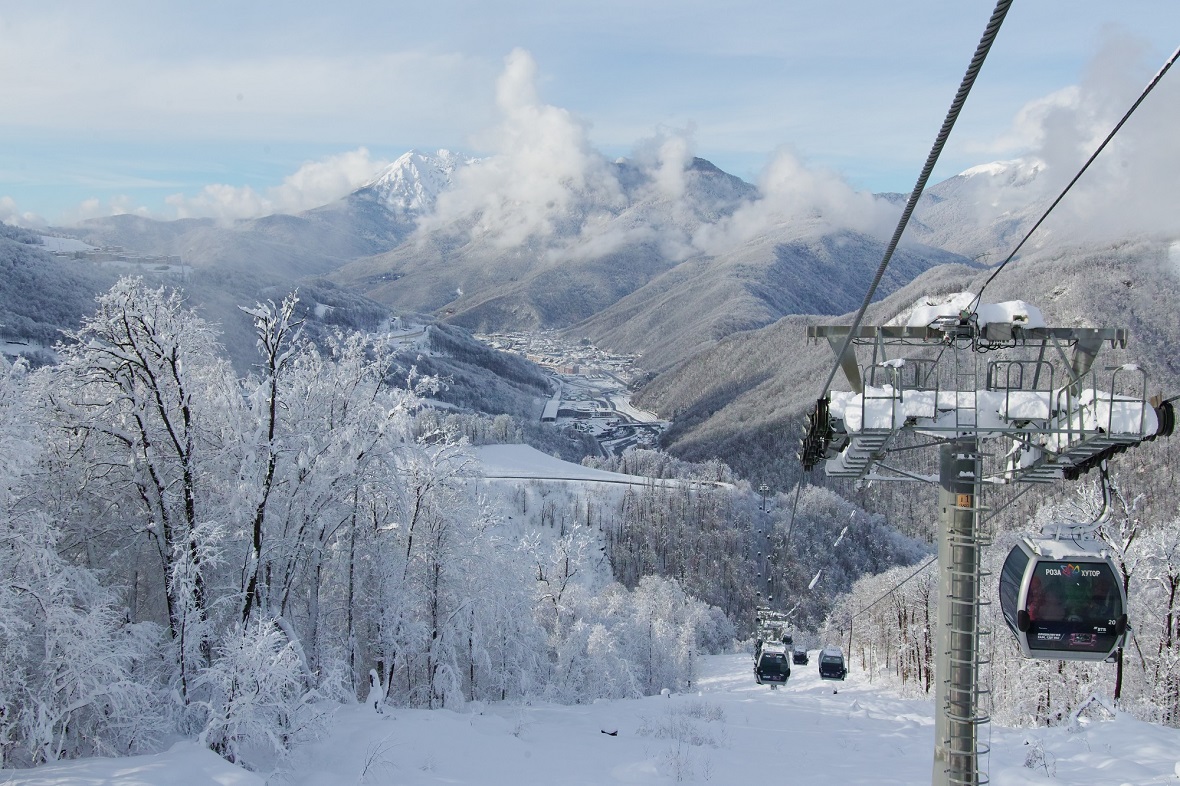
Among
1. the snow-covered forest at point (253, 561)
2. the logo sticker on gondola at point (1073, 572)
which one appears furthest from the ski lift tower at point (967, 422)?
the snow-covered forest at point (253, 561)

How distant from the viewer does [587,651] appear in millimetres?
45375

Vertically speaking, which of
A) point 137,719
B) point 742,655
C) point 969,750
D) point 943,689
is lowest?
point 742,655

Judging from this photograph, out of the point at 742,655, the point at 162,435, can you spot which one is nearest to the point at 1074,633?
the point at 162,435

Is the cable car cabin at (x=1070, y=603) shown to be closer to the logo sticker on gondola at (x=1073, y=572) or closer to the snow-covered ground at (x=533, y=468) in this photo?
the logo sticker on gondola at (x=1073, y=572)

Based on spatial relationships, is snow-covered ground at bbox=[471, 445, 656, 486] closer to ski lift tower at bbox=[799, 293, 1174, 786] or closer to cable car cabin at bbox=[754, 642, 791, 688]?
cable car cabin at bbox=[754, 642, 791, 688]

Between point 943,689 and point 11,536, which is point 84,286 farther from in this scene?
point 943,689

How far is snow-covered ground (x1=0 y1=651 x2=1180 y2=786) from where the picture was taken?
13.4 metres

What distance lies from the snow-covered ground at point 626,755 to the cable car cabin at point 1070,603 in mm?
7181

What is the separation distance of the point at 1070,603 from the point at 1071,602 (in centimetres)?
2

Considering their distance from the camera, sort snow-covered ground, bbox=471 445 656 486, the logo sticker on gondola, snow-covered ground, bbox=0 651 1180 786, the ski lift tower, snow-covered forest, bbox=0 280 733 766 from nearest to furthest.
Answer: the ski lift tower
the logo sticker on gondola
snow-covered ground, bbox=0 651 1180 786
snow-covered forest, bbox=0 280 733 766
snow-covered ground, bbox=471 445 656 486

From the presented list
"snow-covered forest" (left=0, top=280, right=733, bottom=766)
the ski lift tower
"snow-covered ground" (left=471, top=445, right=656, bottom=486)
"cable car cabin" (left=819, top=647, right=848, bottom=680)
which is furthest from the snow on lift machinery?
"snow-covered ground" (left=471, top=445, right=656, bottom=486)

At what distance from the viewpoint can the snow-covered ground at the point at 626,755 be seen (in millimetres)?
13436

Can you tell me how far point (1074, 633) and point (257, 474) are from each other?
16958mm

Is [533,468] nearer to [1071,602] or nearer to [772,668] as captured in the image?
[772,668]
